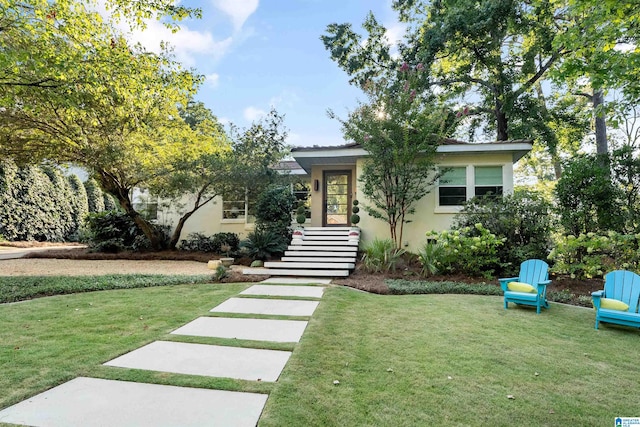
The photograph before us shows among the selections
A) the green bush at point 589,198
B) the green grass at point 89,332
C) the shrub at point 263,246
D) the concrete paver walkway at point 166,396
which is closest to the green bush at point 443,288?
the green bush at point 589,198

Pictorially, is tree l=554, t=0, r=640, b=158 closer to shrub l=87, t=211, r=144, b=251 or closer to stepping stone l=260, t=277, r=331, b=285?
stepping stone l=260, t=277, r=331, b=285

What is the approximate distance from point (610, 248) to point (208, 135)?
37.9ft

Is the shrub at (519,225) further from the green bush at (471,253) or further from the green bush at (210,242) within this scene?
the green bush at (210,242)

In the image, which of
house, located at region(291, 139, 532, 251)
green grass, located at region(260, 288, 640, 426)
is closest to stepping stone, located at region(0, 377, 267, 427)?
green grass, located at region(260, 288, 640, 426)

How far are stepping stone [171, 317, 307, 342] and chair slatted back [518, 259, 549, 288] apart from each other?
4126 millimetres

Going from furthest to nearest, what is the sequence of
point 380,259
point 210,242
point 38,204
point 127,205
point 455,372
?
point 38,204 < point 210,242 < point 127,205 < point 380,259 < point 455,372

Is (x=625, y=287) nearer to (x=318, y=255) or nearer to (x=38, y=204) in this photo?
(x=318, y=255)

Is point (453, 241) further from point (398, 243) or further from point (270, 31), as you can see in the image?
point (270, 31)

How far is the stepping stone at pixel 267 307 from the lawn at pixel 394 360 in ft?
0.78

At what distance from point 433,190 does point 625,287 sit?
240 inches

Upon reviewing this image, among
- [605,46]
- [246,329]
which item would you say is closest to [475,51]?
[605,46]

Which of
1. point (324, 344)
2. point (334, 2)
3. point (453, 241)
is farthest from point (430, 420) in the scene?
point (334, 2)

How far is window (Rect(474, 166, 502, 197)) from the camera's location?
10.2 meters

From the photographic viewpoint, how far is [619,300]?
15.4 feet
